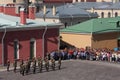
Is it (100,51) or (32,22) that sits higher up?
(32,22)

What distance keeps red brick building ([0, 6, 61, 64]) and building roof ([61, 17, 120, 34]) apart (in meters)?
6.74

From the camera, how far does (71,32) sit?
151ft

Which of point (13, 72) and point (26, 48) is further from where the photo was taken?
point (26, 48)

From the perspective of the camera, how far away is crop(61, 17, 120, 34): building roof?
4438cm

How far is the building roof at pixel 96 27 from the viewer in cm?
4438

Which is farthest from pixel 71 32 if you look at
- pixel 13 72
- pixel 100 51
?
pixel 13 72

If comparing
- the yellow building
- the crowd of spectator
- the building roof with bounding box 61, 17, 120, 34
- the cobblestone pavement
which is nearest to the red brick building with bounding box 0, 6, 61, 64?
the crowd of spectator

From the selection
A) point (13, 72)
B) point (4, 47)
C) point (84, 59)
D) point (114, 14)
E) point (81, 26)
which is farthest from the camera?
point (114, 14)

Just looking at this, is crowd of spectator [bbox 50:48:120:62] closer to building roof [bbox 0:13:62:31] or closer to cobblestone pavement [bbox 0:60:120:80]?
cobblestone pavement [bbox 0:60:120:80]

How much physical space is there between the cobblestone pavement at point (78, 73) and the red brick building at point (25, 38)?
3.85 m

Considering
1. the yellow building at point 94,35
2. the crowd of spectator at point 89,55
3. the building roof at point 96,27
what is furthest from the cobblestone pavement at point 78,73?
the building roof at point 96,27

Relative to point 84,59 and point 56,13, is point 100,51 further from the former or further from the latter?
point 56,13

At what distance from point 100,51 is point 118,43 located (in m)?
10.5

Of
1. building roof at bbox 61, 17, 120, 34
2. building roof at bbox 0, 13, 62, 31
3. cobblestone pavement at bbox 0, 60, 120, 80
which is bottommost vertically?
cobblestone pavement at bbox 0, 60, 120, 80
